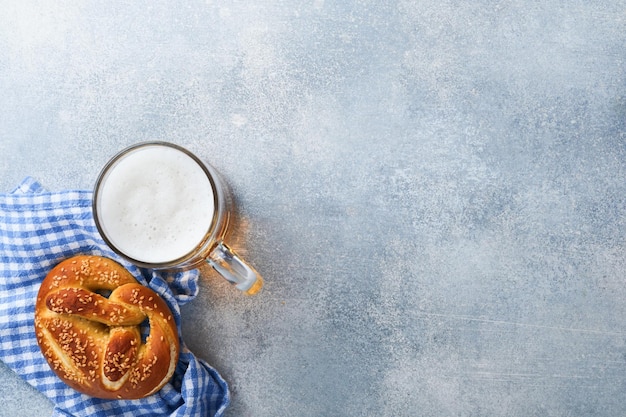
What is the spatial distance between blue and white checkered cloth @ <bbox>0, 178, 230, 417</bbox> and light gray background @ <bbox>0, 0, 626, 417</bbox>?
0.06 meters

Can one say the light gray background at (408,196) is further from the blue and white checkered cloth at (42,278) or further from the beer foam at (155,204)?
the beer foam at (155,204)

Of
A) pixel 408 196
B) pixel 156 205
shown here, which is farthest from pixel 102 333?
pixel 408 196

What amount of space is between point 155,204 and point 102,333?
32 centimetres

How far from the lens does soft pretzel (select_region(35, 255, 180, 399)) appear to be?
1289 mm

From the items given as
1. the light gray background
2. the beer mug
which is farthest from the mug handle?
the light gray background

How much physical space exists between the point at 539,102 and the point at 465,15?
0.26m

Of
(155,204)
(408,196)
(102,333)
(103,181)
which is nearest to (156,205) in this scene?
(155,204)

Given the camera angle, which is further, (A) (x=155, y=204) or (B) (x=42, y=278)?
(B) (x=42, y=278)

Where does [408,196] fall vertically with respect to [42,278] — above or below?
above

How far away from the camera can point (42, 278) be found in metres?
1.42

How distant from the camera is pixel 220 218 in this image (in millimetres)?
1298

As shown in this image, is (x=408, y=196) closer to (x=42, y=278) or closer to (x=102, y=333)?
(x=102, y=333)

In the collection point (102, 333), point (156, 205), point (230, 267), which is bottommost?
point (102, 333)

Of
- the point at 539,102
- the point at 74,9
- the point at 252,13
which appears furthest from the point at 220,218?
the point at 539,102
